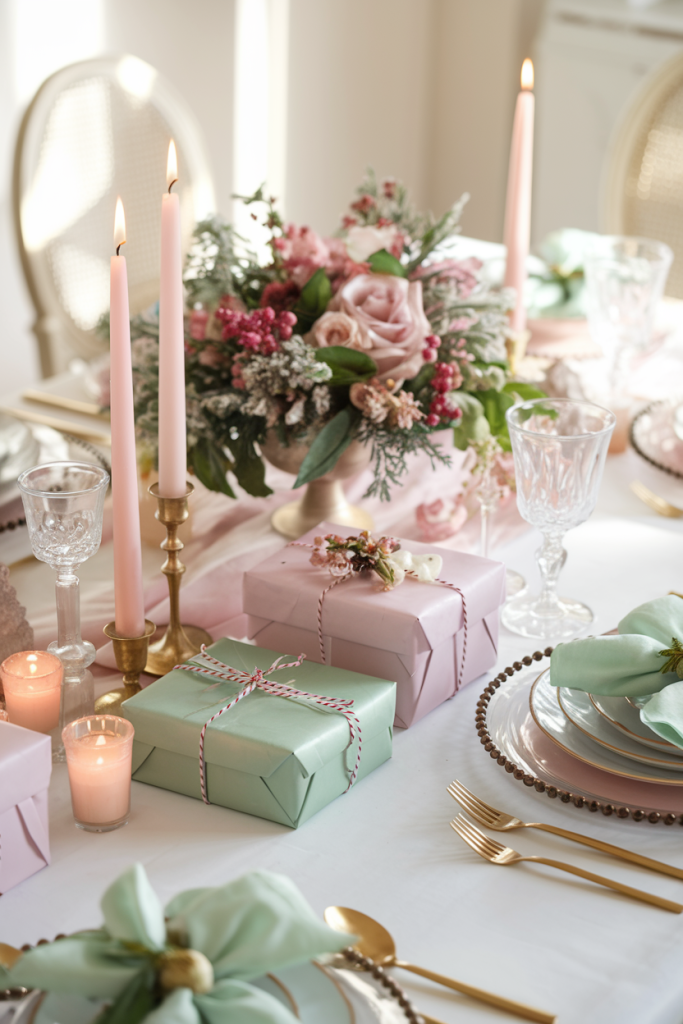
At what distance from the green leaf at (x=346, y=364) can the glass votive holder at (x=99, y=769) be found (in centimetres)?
45

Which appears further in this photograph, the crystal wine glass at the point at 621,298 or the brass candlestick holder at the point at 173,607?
the crystal wine glass at the point at 621,298

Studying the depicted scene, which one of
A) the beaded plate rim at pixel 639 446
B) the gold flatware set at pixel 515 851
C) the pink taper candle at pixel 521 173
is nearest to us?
the gold flatware set at pixel 515 851

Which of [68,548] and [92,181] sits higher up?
[92,181]

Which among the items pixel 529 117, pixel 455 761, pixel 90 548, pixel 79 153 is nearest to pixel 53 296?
pixel 79 153

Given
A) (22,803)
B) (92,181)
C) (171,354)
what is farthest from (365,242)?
(92,181)

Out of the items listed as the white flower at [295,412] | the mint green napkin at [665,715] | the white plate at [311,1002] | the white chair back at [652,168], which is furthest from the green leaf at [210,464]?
the white chair back at [652,168]

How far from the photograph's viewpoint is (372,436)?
3.65 ft

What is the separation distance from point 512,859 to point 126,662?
36cm

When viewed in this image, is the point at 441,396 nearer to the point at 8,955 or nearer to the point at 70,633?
the point at 70,633

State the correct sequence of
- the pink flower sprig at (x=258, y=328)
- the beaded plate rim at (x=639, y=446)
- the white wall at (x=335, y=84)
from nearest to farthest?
the pink flower sprig at (x=258, y=328), the beaded plate rim at (x=639, y=446), the white wall at (x=335, y=84)

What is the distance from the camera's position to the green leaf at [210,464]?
115 centimetres

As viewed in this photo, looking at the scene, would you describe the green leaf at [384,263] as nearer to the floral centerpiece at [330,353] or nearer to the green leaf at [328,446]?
the floral centerpiece at [330,353]

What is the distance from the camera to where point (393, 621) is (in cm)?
90

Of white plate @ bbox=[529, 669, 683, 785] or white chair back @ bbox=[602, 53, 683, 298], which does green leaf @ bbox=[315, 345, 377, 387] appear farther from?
white chair back @ bbox=[602, 53, 683, 298]
